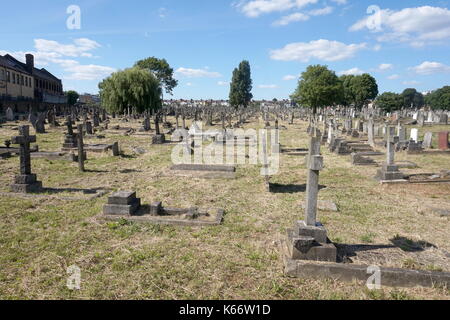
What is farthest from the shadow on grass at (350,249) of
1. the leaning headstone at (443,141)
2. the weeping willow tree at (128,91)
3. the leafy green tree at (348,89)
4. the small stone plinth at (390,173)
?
the leafy green tree at (348,89)

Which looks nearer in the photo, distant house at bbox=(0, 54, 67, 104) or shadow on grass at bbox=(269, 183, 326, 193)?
shadow on grass at bbox=(269, 183, 326, 193)

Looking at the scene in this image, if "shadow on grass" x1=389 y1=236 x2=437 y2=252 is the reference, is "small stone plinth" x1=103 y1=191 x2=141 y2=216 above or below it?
above

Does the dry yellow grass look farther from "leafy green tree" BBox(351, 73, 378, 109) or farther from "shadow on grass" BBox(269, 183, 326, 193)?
"leafy green tree" BBox(351, 73, 378, 109)

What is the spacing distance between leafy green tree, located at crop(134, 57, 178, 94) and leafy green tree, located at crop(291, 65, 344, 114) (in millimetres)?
35177

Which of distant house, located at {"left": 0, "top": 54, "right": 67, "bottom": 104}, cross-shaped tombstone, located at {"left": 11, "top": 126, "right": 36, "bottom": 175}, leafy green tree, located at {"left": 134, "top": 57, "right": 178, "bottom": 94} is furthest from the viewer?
leafy green tree, located at {"left": 134, "top": 57, "right": 178, "bottom": 94}

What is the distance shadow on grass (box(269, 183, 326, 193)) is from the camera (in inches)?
350

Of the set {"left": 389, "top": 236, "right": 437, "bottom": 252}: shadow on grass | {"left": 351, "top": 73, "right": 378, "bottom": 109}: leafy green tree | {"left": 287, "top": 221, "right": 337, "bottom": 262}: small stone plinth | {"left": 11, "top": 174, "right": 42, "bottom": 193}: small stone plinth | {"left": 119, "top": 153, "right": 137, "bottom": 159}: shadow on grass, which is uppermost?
{"left": 351, "top": 73, "right": 378, "bottom": 109}: leafy green tree

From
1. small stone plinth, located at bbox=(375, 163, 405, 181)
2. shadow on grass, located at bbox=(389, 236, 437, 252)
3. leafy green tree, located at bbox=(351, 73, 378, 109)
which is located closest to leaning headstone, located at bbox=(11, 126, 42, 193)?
shadow on grass, located at bbox=(389, 236, 437, 252)

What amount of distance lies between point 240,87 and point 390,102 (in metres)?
37.9

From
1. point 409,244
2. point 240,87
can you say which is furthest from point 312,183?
point 240,87

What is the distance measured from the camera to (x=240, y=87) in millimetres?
81625
